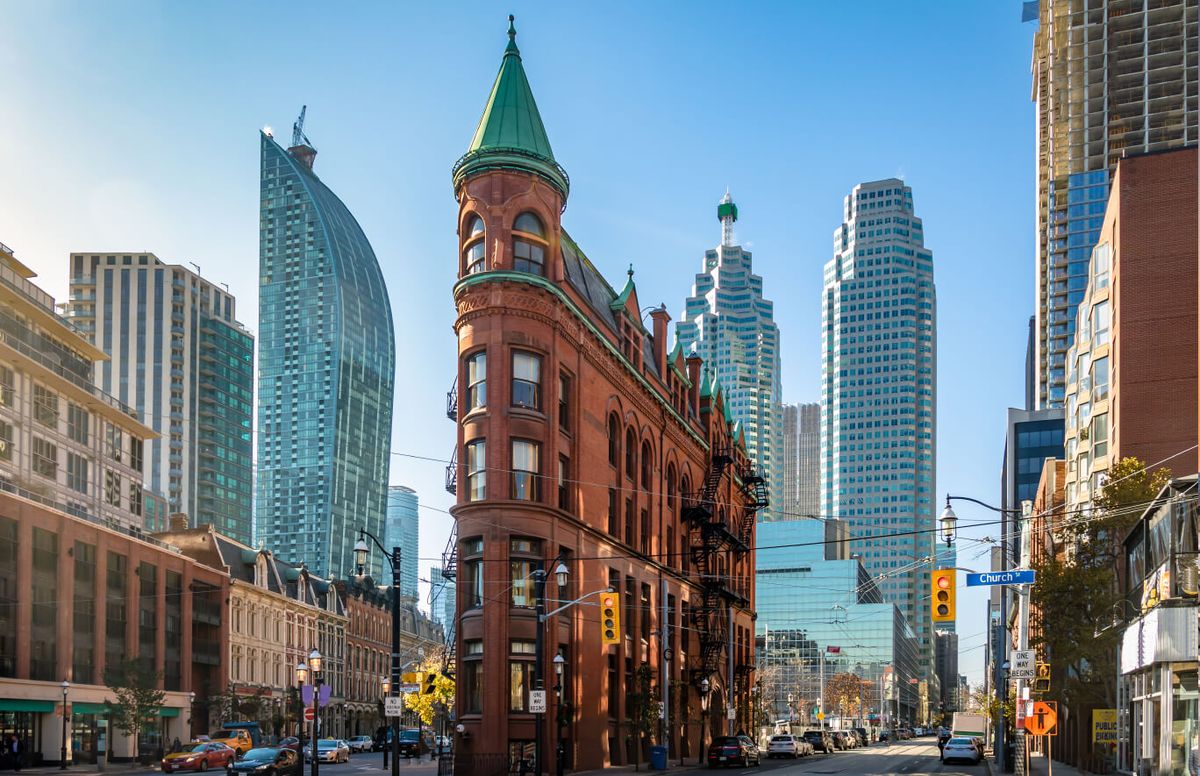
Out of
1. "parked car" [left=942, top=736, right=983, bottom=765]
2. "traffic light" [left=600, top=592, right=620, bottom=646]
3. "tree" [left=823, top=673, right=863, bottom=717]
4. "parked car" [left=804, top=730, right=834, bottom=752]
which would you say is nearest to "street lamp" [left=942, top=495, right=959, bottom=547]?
"traffic light" [left=600, top=592, right=620, bottom=646]

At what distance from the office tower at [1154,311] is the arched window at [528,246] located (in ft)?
93.0

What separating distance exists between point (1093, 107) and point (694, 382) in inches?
4761

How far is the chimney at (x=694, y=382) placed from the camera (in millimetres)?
81312

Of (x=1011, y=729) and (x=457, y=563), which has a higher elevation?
(x=457, y=563)

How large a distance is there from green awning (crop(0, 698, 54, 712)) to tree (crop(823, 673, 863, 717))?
12715 cm

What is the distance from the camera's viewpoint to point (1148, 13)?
16838 cm

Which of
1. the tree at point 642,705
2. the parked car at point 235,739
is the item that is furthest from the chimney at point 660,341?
the parked car at point 235,739

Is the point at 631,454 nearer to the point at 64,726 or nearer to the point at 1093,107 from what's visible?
the point at 64,726

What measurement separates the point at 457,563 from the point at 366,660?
3798 inches

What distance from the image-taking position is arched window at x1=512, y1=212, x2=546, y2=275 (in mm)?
51969

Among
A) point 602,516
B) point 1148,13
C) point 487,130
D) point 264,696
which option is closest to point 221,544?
point 264,696

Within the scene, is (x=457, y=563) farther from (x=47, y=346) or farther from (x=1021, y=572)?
(x=47, y=346)

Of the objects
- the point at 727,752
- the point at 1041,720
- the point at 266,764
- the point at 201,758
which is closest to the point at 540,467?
the point at 266,764

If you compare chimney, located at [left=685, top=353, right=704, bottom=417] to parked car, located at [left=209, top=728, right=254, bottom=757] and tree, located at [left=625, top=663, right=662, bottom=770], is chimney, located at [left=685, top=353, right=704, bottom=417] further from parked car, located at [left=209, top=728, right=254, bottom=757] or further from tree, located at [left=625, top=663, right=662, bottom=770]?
parked car, located at [left=209, top=728, right=254, bottom=757]
